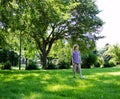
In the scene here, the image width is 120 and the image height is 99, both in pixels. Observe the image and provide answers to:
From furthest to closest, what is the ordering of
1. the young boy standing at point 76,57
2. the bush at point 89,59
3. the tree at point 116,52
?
the tree at point 116,52
the bush at point 89,59
the young boy standing at point 76,57

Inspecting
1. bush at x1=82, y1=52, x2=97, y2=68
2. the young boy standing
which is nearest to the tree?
bush at x1=82, y1=52, x2=97, y2=68

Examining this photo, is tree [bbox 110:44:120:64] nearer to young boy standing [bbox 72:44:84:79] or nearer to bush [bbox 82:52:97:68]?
bush [bbox 82:52:97:68]

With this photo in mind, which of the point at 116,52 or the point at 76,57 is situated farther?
the point at 116,52

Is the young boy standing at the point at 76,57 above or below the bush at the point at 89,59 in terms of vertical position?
below

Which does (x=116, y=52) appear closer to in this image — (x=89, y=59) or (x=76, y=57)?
(x=89, y=59)

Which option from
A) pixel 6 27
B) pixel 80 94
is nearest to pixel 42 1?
pixel 6 27

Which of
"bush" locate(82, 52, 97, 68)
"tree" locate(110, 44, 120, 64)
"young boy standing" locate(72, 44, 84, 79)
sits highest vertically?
"tree" locate(110, 44, 120, 64)

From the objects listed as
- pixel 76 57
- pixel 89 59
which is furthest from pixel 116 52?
pixel 76 57

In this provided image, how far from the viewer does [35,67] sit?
43188mm

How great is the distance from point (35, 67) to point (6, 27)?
17.8 m

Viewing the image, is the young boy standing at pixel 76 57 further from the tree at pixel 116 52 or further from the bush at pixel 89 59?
the tree at pixel 116 52

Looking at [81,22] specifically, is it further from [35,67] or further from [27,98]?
[27,98]

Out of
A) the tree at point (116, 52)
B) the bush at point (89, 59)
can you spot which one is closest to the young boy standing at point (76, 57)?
the bush at point (89, 59)

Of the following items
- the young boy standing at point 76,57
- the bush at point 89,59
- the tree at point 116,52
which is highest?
the tree at point 116,52
